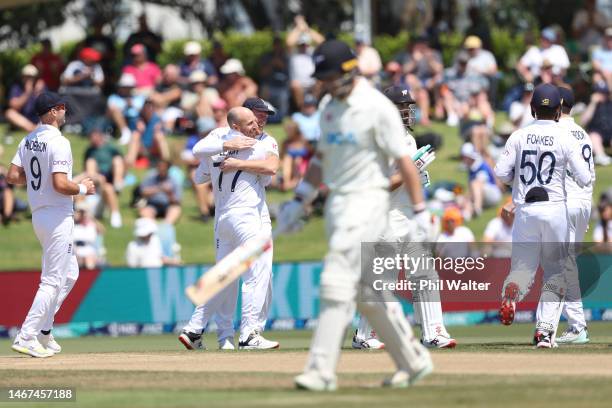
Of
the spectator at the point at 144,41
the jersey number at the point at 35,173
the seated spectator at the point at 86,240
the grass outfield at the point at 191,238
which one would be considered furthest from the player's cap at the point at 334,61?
the spectator at the point at 144,41

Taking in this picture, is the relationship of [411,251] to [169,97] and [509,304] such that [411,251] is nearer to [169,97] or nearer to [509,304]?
[509,304]

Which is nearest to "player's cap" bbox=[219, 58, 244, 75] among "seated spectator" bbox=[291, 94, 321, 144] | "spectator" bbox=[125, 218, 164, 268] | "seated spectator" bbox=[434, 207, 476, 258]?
"seated spectator" bbox=[291, 94, 321, 144]

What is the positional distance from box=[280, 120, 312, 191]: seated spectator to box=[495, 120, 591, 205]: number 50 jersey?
12.3 m

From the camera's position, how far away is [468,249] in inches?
779

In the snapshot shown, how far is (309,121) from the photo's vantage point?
85.0 ft

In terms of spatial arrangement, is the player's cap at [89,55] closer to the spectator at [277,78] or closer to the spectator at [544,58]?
the spectator at [277,78]

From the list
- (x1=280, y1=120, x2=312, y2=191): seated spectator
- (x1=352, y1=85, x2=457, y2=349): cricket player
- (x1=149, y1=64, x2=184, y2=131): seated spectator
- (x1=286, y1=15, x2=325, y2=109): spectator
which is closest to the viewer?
(x1=352, y1=85, x2=457, y2=349): cricket player

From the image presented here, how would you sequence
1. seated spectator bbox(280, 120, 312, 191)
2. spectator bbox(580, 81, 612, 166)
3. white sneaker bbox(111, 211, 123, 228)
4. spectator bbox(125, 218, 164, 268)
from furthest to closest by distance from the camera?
spectator bbox(580, 81, 612, 166)
seated spectator bbox(280, 120, 312, 191)
white sneaker bbox(111, 211, 123, 228)
spectator bbox(125, 218, 164, 268)

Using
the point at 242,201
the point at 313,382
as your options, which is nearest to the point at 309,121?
the point at 242,201

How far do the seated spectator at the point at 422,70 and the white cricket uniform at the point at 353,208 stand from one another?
1854 cm

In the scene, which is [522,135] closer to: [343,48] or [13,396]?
[343,48]

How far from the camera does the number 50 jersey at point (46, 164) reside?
12758 millimetres

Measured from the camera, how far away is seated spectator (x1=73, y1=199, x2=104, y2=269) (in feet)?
71.9

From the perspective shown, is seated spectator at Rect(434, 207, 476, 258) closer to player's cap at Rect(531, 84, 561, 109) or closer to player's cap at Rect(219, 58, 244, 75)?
player's cap at Rect(531, 84, 561, 109)
